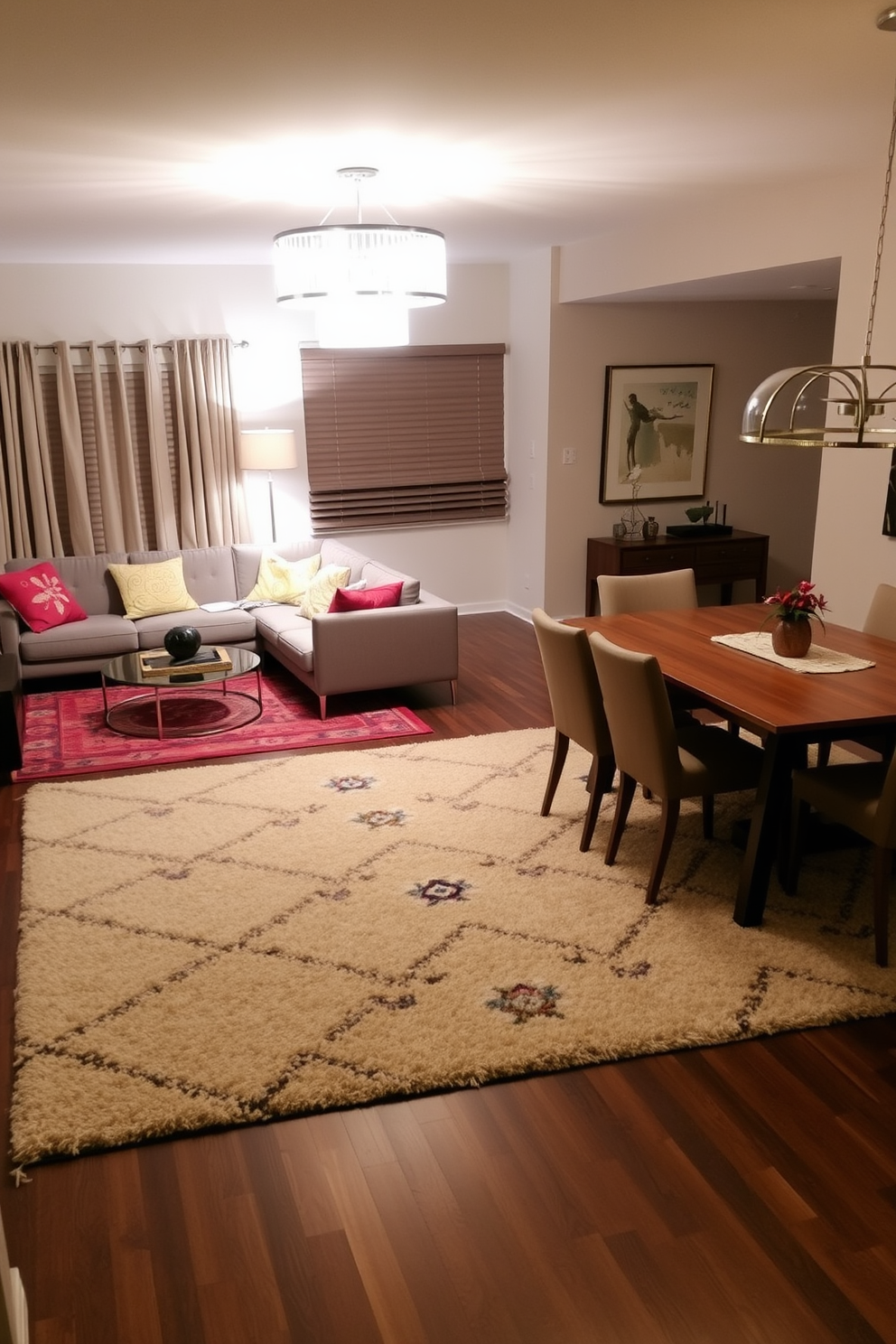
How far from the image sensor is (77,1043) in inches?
113

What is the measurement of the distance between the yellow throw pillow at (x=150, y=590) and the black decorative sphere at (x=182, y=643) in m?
1.15

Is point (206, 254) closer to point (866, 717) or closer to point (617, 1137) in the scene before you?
point (866, 717)

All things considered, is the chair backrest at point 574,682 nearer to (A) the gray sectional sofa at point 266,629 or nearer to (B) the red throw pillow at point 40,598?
(A) the gray sectional sofa at point 266,629

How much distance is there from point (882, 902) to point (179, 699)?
427 centimetres

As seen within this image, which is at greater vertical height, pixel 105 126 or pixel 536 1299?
pixel 105 126

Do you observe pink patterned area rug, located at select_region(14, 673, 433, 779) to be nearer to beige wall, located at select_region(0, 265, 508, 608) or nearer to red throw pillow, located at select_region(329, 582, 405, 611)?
red throw pillow, located at select_region(329, 582, 405, 611)

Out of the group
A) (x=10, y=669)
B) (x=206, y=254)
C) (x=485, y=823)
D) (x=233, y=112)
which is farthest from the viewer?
(x=206, y=254)

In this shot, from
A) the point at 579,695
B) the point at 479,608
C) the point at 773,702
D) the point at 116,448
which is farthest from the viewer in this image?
the point at 479,608

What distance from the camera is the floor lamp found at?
22.9 ft

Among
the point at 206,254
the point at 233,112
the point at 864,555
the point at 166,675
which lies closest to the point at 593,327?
the point at 206,254

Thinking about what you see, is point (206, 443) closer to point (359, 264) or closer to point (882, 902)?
point (359, 264)

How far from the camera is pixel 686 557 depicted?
23.7 ft

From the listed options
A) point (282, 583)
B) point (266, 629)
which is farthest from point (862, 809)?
point (282, 583)

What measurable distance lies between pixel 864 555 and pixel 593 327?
10.3 feet
